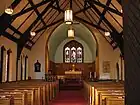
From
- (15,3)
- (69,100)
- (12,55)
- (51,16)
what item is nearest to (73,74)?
(51,16)

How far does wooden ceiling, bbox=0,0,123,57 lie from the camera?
1103 centimetres

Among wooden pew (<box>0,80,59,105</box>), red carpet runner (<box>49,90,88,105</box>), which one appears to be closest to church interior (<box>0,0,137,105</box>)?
red carpet runner (<box>49,90,88,105</box>)

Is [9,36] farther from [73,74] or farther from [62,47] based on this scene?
[62,47]

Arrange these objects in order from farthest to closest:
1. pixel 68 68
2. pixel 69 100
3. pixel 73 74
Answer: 1. pixel 68 68
2. pixel 73 74
3. pixel 69 100

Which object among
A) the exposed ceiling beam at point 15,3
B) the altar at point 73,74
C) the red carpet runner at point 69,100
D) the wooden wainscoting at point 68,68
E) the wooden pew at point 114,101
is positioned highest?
the exposed ceiling beam at point 15,3

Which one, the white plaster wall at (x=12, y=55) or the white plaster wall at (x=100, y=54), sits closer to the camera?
the white plaster wall at (x=12, y=55)

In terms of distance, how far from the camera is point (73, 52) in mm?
23781

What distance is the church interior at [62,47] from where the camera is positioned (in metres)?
10.6

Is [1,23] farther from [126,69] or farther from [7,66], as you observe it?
[126,69]

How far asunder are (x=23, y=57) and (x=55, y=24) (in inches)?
128

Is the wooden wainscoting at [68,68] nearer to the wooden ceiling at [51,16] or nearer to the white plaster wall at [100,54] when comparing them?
the white plaster wall at [100,54]

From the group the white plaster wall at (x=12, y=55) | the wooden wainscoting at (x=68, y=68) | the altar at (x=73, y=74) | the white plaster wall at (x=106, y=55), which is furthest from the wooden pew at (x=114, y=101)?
the wooden wainscoting at (x=68, y=68)

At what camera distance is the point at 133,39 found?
154cm

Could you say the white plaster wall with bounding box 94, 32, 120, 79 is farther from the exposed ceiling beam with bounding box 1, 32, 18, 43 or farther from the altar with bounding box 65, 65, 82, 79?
the exposed ceiling beam with bounding box 1, 32, 18, 43
